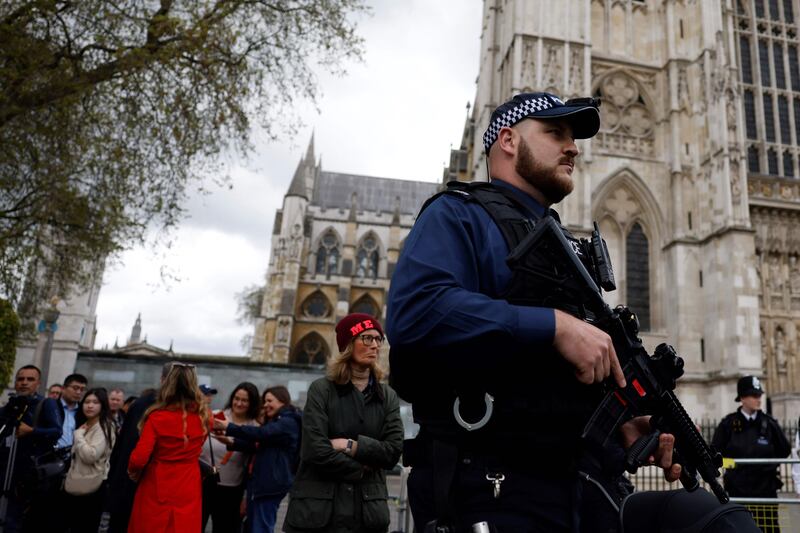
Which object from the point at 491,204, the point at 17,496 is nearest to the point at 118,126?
the point at 17,496

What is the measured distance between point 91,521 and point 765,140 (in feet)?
83.6

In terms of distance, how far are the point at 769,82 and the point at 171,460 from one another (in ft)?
88.5

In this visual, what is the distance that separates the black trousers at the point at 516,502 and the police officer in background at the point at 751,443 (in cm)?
523

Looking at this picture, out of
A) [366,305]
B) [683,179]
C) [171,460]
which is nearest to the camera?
[171,460]

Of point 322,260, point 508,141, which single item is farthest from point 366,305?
point 508,141

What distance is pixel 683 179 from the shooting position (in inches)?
799

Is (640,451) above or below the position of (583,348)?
below

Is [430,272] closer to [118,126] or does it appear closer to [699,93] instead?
[118,126]

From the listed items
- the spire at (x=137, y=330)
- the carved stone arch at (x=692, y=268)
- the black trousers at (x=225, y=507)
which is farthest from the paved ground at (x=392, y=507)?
the spire at (x=137, y=330)

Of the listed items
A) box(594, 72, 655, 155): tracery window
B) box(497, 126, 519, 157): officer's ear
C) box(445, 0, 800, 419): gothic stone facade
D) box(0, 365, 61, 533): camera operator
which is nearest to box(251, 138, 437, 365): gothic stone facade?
box(445, 0, 800, 419): gothic stone facade

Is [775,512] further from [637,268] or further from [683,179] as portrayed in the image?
[683,179]

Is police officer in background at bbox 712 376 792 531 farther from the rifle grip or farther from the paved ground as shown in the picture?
the rifle grip

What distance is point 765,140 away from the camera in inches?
918

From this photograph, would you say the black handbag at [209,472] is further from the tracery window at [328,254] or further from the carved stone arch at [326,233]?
the carved stone arch at [326,233]
